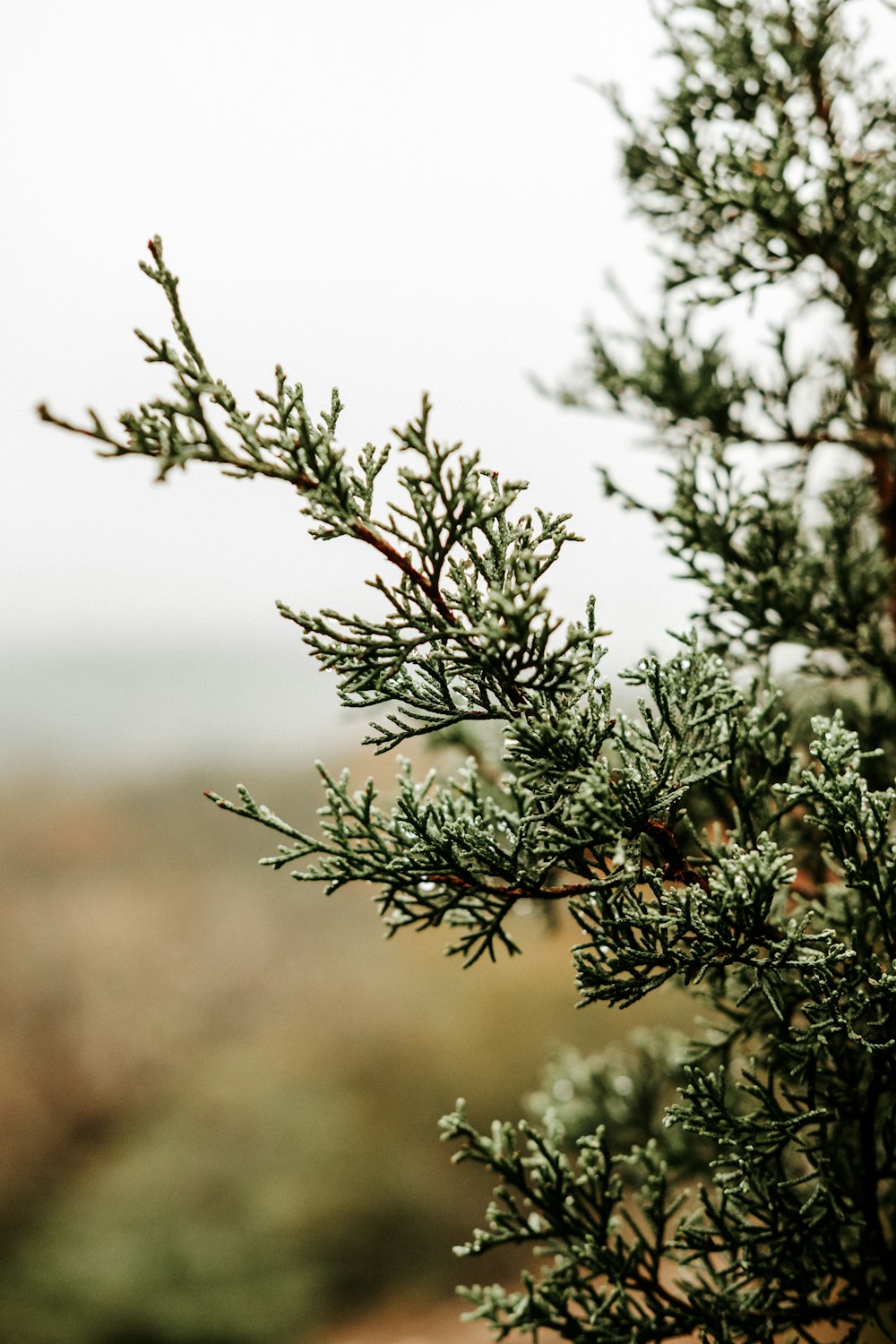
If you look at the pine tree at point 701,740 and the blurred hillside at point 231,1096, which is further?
the blurred hillside at point 231,1096

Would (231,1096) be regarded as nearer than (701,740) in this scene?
No

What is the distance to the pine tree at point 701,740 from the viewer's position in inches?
74.3

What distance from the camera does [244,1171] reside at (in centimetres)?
988

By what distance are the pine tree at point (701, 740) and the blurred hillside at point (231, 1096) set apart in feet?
23.9

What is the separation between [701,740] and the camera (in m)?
2.30

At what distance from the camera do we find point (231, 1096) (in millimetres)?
11227

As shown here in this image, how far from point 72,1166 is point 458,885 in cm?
1136

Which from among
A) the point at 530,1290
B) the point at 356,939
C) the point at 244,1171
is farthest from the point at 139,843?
the point at 530,1290

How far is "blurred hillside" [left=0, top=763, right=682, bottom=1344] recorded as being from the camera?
831 cm

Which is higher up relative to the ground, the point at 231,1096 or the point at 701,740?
the point at 231,1096

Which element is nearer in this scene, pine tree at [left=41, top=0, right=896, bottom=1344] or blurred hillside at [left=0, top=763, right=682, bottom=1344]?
pine tree at [left=41, top=0, right=896, bottom=1344]

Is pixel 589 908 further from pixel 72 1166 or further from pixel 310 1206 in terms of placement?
pixel 72 1166

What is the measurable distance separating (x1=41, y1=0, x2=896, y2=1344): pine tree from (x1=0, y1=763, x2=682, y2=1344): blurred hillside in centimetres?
727

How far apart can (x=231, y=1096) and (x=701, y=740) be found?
37.4 feet
